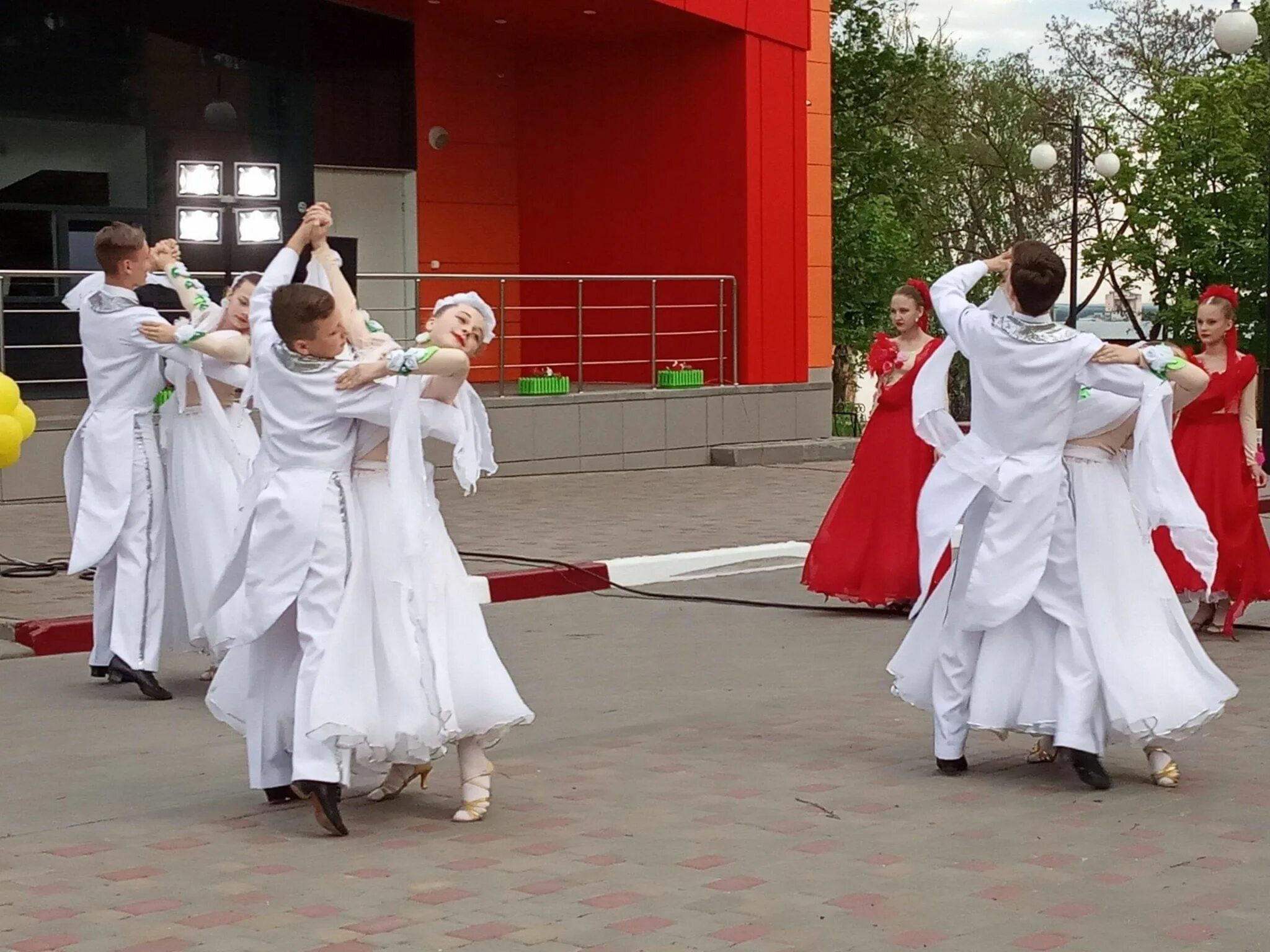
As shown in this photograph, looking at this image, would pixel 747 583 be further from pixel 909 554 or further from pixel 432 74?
pixel 432 74

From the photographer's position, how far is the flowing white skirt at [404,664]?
19.7 feet

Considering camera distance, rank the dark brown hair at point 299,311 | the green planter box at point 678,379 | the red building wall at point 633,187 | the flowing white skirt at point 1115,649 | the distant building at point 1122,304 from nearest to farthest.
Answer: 1. the dark brown hair at point 299,311
2. the flowing white skirt at point 1115,649
3. the green planter box at point 678,379
4. the red building wall at point 633,187
5. the distant building at point 1122,304

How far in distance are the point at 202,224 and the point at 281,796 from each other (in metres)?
5.96

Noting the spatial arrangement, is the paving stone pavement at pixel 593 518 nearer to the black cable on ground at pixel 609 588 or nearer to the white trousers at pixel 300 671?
the black cable on ground at pixel 609 588

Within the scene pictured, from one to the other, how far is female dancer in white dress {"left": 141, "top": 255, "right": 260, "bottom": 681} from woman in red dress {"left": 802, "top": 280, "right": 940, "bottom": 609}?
3771mm

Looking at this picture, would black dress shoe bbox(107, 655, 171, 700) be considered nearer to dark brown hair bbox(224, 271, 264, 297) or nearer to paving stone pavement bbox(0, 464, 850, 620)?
dark brown hair bbox(224, 271, 264, 297)

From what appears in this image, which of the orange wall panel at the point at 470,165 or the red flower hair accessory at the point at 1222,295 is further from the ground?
the orange wall panel at the point at 470,165

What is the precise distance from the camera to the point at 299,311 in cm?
617

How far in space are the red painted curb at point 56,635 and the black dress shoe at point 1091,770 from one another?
545 centimetres

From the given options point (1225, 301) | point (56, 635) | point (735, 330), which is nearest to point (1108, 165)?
point (735, 330)

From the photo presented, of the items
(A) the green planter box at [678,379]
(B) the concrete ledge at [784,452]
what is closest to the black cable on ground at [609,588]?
(B) the concrete ledge at [784,452]

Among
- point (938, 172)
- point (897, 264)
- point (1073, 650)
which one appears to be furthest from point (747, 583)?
point (938, 172)

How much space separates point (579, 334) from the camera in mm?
20391

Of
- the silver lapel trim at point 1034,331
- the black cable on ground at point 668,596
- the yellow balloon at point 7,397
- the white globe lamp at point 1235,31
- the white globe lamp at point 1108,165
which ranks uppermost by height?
the white globe lamp at point 1235,31
